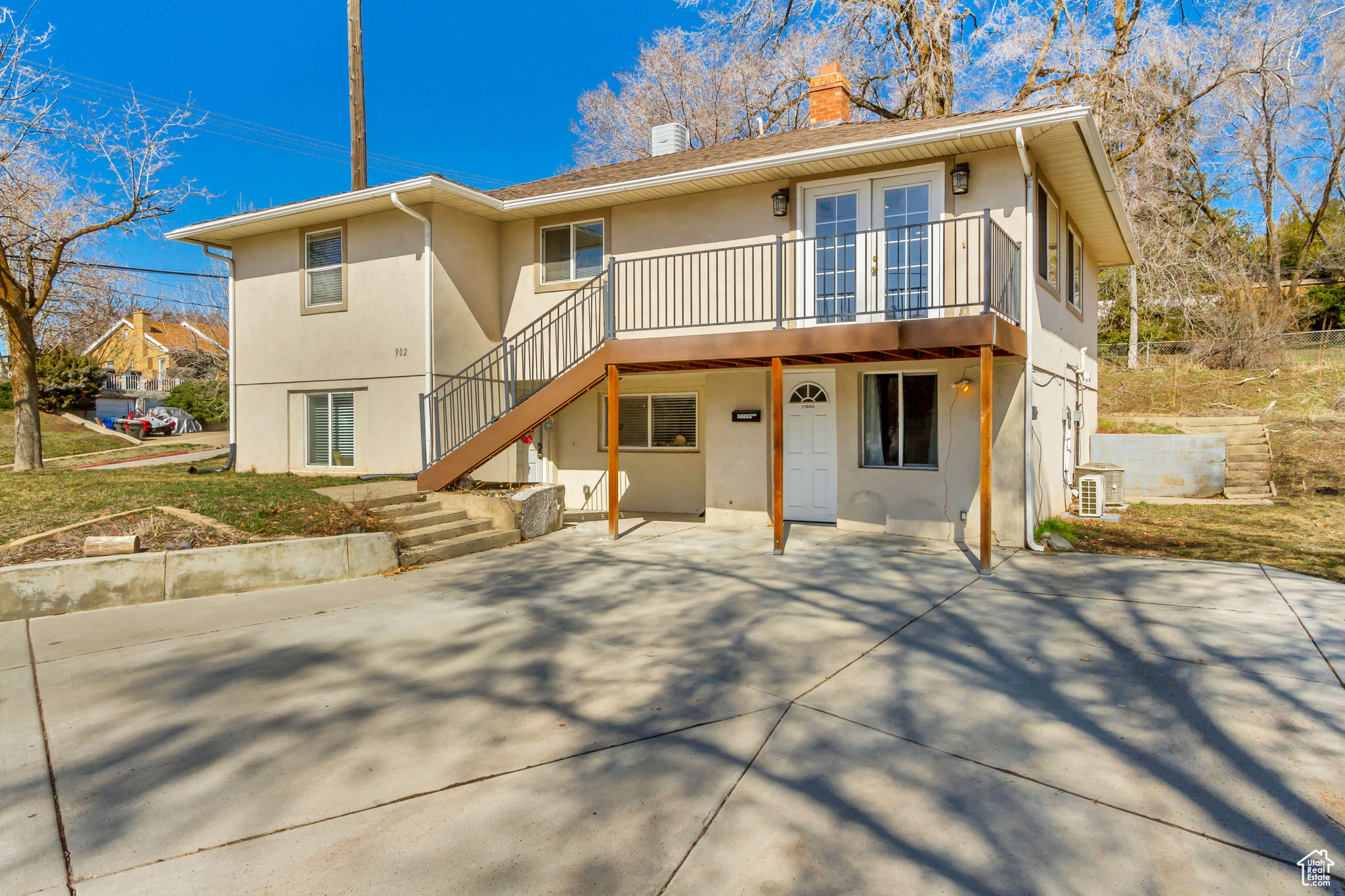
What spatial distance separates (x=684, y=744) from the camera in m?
3.63

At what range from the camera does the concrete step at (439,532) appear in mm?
8242

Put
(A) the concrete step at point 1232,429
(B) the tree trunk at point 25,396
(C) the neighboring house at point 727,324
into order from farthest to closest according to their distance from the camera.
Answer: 1. (A) the concrete step at point 1232,429
2. (B) the tree trunk at point 25,396
3. (C) the neighboring house at point 727,324

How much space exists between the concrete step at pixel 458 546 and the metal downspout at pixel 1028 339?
6.28 meters

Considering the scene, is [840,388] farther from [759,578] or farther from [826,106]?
[826,106]

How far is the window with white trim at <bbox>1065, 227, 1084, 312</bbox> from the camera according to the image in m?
11.2

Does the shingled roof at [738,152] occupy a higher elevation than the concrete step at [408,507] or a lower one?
higher

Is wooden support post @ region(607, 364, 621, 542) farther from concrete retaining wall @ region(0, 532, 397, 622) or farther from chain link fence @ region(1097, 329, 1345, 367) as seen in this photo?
chain link fence @ region(1097, 329, 1345, 367)

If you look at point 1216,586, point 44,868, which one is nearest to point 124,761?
point 44,868

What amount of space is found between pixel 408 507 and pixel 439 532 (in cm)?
74

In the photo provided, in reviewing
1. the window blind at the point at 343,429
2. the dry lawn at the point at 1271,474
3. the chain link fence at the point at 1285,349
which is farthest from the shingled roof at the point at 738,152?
the chain link fence at the point at 1285,349

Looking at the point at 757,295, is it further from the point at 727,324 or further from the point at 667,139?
the point at 667,139

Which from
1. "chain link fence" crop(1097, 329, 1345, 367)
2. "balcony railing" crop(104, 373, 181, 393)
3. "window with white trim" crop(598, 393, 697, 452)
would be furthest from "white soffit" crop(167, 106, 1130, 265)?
"balcony railing" crop(104, 373, 181, 393)

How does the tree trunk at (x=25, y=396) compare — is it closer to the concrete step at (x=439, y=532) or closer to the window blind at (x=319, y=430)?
the window blind at (x=319, y=430)

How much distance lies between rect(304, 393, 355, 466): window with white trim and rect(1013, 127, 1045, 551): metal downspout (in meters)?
9.79
